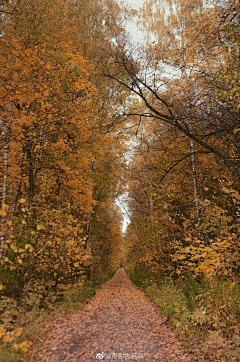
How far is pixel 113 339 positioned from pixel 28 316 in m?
2.07

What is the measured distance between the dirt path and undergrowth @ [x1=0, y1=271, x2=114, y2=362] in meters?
0.32

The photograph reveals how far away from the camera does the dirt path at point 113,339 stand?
176 inches

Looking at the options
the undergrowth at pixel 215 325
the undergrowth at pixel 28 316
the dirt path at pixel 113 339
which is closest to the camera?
the undergrowth at pixel 215 325

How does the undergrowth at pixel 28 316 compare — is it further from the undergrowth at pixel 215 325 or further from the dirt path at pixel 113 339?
the undergrowth at pixel 215 325

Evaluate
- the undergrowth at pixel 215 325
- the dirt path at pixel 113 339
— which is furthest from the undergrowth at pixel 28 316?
the undergrowth at pixel 215 325

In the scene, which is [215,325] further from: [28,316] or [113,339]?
[28,316]

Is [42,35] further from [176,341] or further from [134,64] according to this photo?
[176,341]

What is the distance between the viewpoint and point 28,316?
5668mm

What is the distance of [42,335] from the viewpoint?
17.8ft

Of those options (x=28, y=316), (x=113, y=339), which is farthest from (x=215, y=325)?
(x=28, y=316)

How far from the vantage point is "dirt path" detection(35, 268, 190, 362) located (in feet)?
14.7

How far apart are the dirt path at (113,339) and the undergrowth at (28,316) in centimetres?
32

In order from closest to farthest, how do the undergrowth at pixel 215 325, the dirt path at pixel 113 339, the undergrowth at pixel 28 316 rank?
1. the undergrowth at pixel 215 325
2. the undergrowth at pixel 28 316
3. the dirt path at pixel 113 339

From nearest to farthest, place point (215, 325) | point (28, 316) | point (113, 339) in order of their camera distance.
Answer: point (215, 325)
point (113, 339)
point (28, 316)
